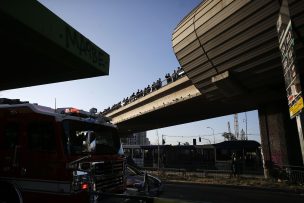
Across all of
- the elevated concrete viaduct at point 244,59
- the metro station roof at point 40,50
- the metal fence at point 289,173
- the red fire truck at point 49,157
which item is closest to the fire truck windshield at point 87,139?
the red fire truck at point 49,157

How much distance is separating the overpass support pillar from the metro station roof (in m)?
17.4

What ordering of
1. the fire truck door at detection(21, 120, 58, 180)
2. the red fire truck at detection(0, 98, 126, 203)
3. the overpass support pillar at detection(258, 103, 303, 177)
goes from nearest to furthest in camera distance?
the red fire truck at detection(0, 98, 126, 203) < the fire truck door at detection(21, 120, 58, 180) < the overpass support pillar at detection(258, 103, 303, 177)

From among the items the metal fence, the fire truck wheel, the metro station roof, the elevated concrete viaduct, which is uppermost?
the elevated concrete viaduct

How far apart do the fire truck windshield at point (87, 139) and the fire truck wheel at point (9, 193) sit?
1514 mm

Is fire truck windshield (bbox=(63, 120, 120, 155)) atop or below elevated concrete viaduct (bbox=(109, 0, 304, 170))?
below

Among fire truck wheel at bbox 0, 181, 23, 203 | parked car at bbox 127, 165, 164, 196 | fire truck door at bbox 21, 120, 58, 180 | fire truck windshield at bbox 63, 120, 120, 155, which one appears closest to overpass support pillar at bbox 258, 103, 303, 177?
parked car at bbox 127, 165, 164, 196

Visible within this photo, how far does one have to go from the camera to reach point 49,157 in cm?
700

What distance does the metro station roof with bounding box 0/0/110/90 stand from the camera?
776 cm

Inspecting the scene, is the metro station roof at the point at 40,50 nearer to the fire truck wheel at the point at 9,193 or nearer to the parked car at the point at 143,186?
the fire truck wheel at the point at 9,193

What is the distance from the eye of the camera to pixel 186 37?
22.1 metres

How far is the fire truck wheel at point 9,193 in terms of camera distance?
7004 millimetres

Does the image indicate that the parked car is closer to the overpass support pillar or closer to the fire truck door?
the fire truck door

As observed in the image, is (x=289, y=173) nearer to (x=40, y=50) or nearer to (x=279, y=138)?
(x=279, y=138)

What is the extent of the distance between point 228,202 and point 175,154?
94.2 ft
